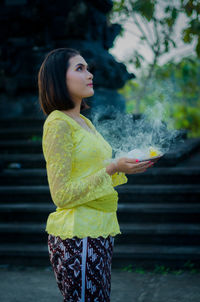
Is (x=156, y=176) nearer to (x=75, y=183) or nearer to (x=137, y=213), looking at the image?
(x=137, y=213)

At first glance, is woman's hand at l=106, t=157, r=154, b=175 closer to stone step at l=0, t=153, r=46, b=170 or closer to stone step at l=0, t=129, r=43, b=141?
stone step at l=0, t=153, r=46, b=170

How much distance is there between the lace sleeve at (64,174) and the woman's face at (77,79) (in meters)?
0.22

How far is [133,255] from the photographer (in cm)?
471

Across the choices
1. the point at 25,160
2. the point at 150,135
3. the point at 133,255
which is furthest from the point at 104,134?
the point at 25,160

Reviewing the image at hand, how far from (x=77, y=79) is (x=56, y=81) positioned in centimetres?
11

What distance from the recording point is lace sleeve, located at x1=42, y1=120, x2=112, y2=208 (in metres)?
2.01

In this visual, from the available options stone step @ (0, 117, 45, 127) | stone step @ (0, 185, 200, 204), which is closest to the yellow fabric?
stone step @ (0, 185, 200, 204)

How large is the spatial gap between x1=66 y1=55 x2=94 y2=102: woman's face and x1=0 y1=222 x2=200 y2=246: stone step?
3055 mm

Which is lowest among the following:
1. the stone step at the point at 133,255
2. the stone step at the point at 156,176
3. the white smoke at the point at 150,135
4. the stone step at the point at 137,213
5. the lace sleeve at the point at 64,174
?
the stone step at the point at 133,255

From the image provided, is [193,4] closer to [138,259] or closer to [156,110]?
[156,110]

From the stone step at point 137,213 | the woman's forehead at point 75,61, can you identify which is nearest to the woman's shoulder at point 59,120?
the woman's forehead at point 75,61

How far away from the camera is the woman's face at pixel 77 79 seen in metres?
2.18

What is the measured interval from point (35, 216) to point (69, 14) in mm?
4360

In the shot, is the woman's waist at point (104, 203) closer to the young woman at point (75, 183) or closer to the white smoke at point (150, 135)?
the young woman at point (75, 183)
